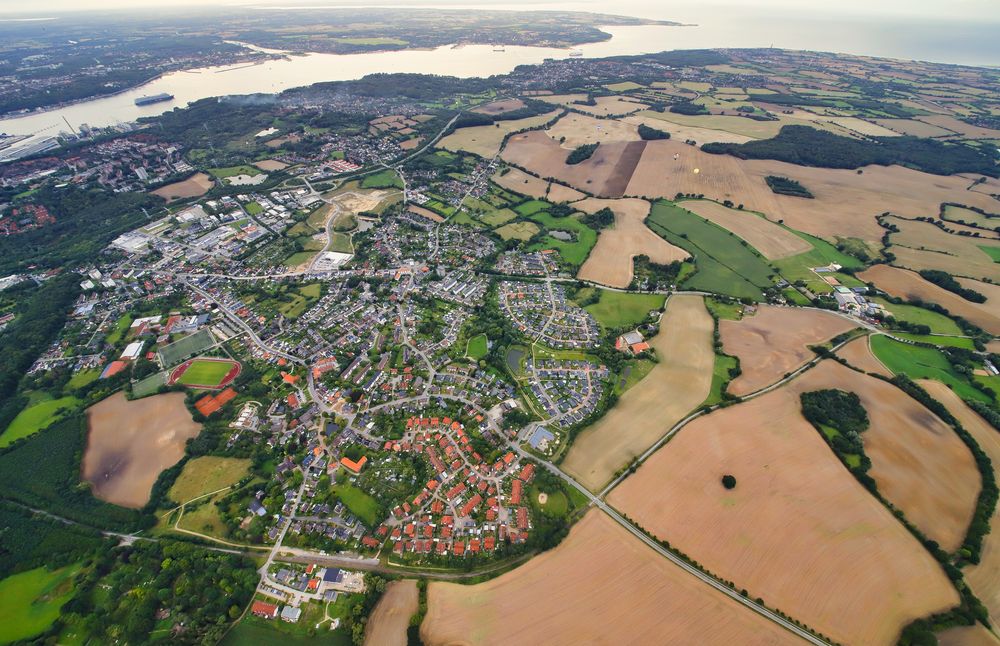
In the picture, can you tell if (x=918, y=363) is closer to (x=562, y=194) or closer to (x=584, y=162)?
(x=562, y=194)

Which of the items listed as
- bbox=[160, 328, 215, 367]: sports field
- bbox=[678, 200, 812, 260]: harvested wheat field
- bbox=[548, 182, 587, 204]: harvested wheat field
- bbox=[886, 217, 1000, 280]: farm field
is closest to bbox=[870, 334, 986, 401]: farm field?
bbox=[678, 200, 812, 260]: harvested wheat field

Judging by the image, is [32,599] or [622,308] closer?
[32,599]

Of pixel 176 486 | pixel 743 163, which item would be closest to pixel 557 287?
pixel 176 486

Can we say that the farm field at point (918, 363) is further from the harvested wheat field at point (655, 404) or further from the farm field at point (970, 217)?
the farm field at point (970, 217)

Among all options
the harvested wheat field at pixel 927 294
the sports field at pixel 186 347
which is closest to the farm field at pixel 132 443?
the sports field at pixel 186 347

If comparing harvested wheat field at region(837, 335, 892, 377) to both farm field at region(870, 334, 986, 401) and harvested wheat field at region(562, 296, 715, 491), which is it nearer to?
farm field at region(870, 334, 986, 401)

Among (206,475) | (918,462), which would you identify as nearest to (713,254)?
(918,462)

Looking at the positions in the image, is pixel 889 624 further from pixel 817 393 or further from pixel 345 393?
pixel 345 393
